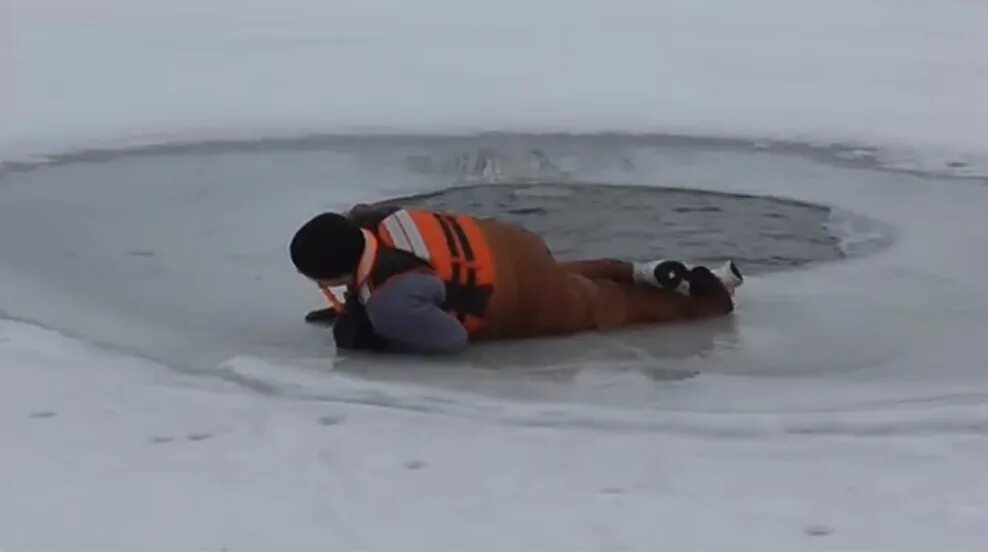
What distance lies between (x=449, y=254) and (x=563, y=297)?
0.51 metres

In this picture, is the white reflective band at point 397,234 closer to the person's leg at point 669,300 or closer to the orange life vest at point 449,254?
the orange life vest at point 449,254

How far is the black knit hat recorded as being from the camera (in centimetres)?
476

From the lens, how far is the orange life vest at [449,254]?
16.1ft

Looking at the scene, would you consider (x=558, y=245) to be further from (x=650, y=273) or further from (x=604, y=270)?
(x=650, y=273)

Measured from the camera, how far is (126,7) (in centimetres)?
1648

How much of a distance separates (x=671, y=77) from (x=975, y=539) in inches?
349

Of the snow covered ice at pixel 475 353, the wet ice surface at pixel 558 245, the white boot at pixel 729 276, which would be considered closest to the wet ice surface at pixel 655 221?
the wet ice surface at pixel 558 245

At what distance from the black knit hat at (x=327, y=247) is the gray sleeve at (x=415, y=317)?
0.14m

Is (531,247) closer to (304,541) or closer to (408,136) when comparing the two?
(304,541)

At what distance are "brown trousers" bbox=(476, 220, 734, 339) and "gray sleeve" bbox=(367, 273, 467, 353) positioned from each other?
0.71 ft

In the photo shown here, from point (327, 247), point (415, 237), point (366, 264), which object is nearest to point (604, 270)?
point (415, 237)

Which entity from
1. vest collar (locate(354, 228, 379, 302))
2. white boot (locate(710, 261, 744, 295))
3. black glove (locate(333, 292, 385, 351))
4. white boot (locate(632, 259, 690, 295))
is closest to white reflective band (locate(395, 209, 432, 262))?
vest collar (locate(354, 228, 379, 302))

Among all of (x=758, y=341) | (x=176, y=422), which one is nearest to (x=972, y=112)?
(x=758, y=341)

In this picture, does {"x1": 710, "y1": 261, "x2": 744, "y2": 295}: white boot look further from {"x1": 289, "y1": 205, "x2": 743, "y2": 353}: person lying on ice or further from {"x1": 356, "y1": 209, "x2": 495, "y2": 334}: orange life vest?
{"x1": 356, "y1": 209, "x2": 495, "y2": 334}: orange life vest
